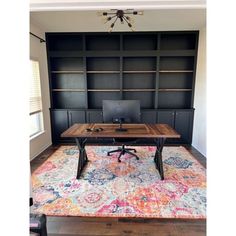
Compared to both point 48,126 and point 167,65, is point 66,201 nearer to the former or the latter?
point 48,126

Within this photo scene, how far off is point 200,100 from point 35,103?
11.6 feet

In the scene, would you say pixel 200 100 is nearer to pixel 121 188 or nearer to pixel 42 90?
pixel 121 188

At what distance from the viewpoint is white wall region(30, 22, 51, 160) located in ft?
11.9

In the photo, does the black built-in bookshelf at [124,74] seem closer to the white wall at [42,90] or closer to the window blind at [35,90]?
the white wall at [42,90]

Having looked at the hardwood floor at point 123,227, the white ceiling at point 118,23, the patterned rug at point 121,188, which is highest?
the white ceiling at point 118,23

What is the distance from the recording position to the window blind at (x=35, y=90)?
371 cm

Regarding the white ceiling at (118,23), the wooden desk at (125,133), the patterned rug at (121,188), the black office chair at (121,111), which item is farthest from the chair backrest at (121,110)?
→ the white ceiling at (118,23)

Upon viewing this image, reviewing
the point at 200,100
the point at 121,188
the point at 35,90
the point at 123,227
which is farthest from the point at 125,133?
the point at 35,90

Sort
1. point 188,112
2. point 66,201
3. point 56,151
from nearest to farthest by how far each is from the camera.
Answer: point 66,201 → point 56,151 → point 188,112

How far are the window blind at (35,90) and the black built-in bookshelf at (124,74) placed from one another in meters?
0.47

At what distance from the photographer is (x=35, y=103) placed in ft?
12.6
